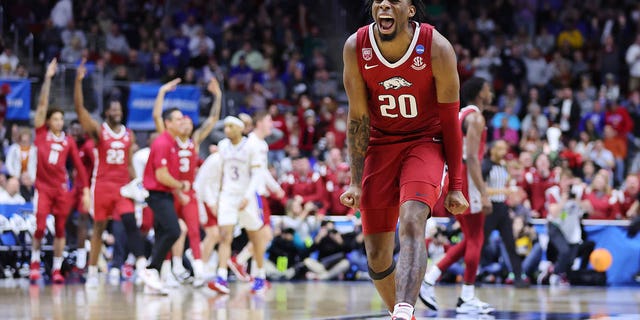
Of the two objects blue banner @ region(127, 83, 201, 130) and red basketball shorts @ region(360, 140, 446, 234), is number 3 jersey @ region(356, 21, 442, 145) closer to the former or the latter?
red basketball shorts @ region(360, 140, 446, 234)

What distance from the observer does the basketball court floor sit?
10602 mm

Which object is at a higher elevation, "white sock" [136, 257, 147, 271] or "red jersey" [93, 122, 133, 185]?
"red jersey" [93, 122, 133, 185]

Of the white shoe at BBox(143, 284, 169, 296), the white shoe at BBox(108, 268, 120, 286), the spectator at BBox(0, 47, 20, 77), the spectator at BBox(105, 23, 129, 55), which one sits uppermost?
the spectator at BBox(105, 23, 129, 55)

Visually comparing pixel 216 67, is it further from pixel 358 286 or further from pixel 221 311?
pixel 221 311

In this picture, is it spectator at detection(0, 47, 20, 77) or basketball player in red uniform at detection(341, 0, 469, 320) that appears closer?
basketball player in red uniform at detection(341, 0, 469, 320)

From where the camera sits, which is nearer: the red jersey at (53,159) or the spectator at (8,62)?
the red jersey at (53,159)

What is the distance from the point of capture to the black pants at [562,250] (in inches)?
655

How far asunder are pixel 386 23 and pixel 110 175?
8.67 meters

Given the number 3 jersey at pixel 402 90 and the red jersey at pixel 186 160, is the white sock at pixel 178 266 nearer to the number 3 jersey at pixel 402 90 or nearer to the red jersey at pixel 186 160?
the red jersey at pixel 186 160

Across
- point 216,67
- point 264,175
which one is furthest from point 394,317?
point 216,67

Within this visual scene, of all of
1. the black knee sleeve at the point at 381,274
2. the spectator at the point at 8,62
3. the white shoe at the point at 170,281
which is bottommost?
the white shoe at the point at 170,281

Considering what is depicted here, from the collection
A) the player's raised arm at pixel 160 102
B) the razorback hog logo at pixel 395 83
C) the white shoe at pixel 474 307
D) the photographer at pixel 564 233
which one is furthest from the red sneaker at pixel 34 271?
the razorback hog logo at pixel 395 83

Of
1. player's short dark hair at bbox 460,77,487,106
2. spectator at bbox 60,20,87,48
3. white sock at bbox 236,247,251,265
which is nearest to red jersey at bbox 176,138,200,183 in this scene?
white sock at bbox 236,247,251,265

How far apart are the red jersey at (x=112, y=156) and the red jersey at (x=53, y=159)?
0.83 metres
